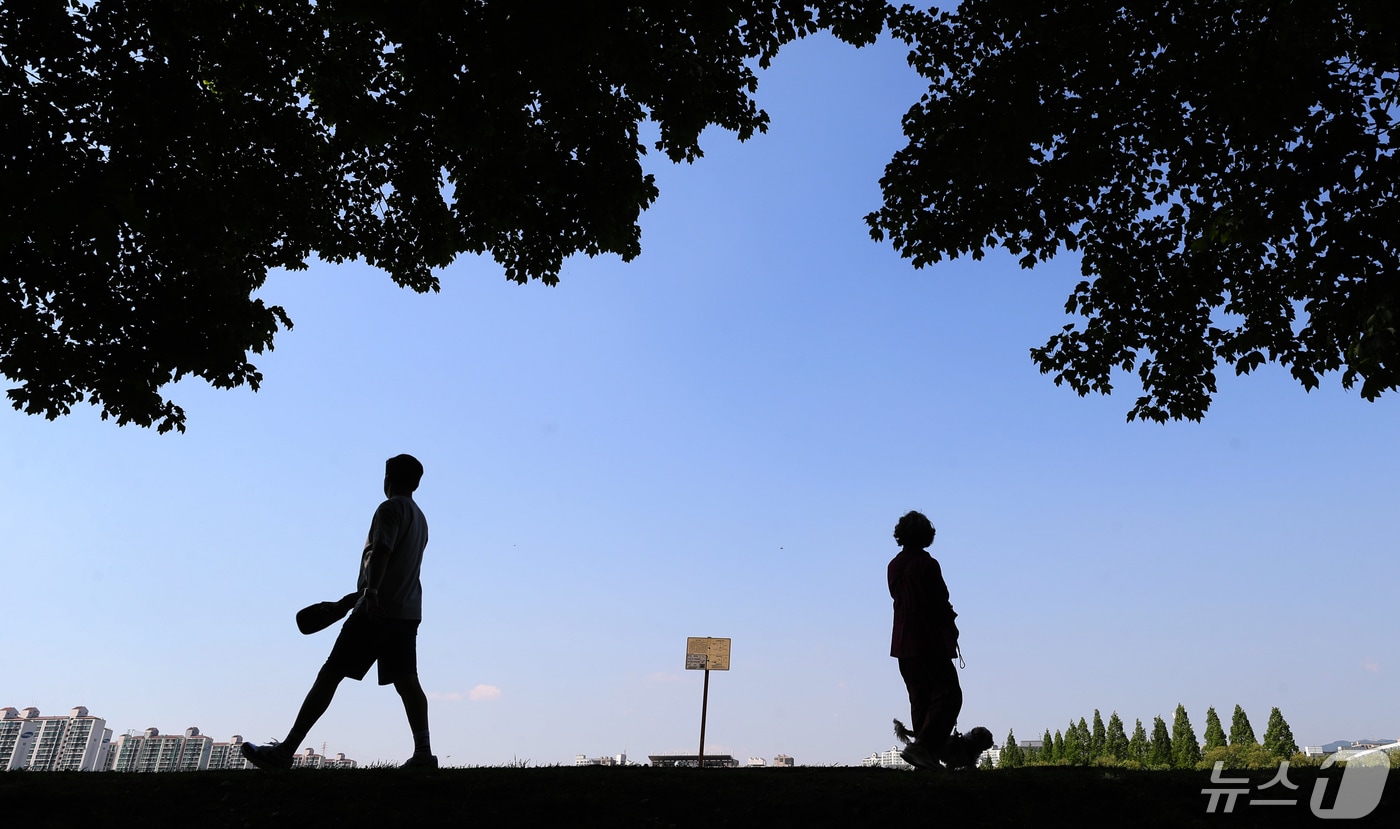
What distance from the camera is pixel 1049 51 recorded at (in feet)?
33.9

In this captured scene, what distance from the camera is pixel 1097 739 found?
9450cm

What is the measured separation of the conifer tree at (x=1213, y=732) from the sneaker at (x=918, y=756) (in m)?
89.6

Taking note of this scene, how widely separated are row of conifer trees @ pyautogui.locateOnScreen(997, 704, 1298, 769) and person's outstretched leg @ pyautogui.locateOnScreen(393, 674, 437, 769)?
212 ft

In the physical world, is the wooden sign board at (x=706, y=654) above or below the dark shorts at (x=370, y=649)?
above

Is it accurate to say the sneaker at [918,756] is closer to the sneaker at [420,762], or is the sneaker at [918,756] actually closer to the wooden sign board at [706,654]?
the sneaker at [420,762]

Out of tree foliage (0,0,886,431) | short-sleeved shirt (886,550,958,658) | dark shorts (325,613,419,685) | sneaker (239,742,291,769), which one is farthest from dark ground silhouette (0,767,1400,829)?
tree foliage (0,0,886,431)

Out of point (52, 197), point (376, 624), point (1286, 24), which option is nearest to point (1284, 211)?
point (1286, 24)

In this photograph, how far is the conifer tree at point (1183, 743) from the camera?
76688 mm

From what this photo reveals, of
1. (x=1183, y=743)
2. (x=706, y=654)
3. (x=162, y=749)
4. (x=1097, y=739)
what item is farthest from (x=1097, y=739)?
(x=162, y=749)

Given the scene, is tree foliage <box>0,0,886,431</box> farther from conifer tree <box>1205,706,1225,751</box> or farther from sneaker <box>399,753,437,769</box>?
conifer tree <box>1205,706,1225,751</box>

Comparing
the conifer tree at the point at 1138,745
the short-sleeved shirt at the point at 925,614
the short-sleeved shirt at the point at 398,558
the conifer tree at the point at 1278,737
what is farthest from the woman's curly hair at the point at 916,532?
the conifer tree at the point at 1138,745

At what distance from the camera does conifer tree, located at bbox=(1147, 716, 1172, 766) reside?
80.0 meters

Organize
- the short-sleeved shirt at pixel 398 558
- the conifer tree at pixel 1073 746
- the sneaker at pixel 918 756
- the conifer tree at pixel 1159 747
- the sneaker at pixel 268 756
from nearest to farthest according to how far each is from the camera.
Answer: the sneaker at pixel 268 756 → the short-sleeved shirt at pixel 398 558 → the sneaker at pixel 918 756 → the conifer tree at pixel 1159 747 → the conifer tree at pixel 1073 746

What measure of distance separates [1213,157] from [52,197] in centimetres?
1256
